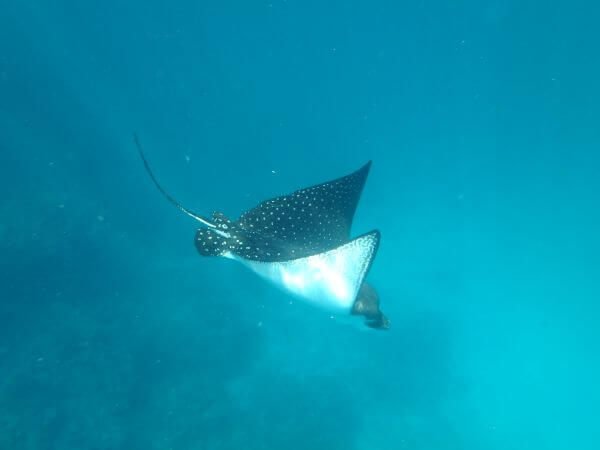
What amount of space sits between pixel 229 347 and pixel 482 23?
13.5 metres

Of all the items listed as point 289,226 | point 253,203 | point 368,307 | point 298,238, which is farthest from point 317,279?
point 253,203

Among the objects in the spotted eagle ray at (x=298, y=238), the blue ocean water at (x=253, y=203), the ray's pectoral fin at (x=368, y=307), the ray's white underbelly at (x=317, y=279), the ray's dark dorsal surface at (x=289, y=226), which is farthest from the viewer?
the blue ocean water at (x=253, y=203)

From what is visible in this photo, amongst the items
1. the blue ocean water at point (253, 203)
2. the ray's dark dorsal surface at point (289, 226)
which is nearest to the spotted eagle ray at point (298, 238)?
the ray's dark dorsal surface at point (289, 226)

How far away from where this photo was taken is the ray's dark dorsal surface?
16.5 ft

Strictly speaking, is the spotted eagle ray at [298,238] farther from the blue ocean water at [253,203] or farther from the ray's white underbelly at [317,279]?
the blue ocean water at [253,203]

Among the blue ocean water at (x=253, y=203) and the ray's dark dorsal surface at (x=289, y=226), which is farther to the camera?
the blue ocean water at (x=253, y=203)

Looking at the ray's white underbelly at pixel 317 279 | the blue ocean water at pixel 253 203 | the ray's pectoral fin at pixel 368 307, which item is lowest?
the ray's white underbelly at pixel 317 279

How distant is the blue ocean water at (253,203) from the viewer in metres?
11.0

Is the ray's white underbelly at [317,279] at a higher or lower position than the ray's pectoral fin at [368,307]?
lower

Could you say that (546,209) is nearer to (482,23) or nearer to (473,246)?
(473,246)

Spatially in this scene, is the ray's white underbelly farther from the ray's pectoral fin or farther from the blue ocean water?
the blue ocean water

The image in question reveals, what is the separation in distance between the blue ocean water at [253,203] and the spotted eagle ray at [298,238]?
24.3ft

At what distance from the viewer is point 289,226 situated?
5027 mm

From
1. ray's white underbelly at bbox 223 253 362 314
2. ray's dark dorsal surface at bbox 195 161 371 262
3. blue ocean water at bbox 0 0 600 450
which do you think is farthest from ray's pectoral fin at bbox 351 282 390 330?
blue ocean water at bbox 0 0 600 450
